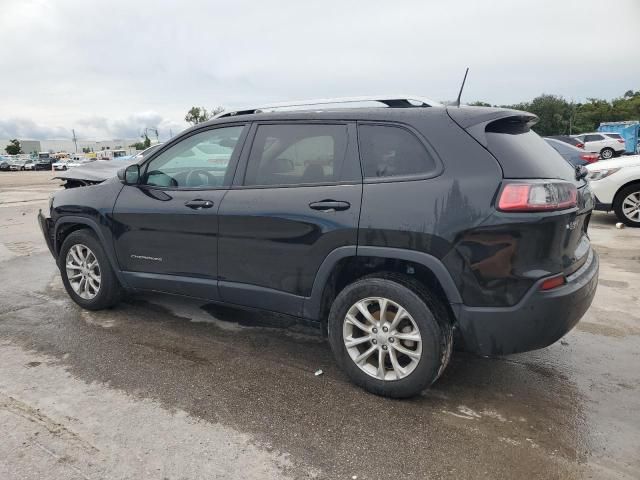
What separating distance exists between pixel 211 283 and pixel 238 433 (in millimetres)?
1271

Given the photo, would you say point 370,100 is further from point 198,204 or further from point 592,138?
point 592,138

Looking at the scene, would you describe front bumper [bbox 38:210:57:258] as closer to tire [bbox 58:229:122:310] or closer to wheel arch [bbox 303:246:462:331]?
tire [bbox 58:229:122:310]

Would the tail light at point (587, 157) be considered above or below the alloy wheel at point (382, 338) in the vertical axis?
above

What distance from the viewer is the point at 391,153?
2955 mm

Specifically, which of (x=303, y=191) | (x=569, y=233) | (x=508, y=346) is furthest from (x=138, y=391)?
(x=569, y=233)

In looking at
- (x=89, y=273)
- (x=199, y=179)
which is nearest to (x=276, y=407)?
(x=199, y=179)

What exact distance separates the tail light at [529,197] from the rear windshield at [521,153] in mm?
78

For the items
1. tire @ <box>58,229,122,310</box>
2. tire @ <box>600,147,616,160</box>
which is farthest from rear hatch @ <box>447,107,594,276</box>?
tire @ <box>600,147,616,160</box>

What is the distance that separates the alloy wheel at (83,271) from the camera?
14.4ft

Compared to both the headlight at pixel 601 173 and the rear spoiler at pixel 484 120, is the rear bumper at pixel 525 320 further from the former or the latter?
the headlight at pixel 601 173

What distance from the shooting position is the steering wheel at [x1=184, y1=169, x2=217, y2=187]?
3670 millimetres

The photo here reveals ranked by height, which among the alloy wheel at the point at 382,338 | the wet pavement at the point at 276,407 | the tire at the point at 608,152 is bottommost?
the wet pavement at the point at 276,407

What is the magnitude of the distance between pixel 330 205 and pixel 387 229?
0.40 m

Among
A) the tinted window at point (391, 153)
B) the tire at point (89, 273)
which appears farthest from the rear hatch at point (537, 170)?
the tire at point (89, 273)
